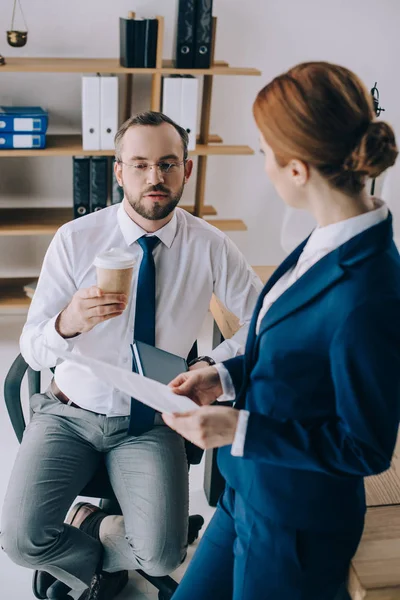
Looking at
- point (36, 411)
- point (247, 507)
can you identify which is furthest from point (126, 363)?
point (247, 507)

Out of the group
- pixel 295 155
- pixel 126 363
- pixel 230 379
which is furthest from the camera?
pixel 126 363

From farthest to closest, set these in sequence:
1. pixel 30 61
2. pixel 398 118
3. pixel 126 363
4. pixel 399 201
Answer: pixel 398 118 < pixel 399 201 < pixel 30 61 < pixel 126 363

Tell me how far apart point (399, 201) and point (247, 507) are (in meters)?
3.01

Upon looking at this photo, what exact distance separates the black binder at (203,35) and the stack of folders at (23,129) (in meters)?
0.80

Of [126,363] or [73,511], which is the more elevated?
[126,363]

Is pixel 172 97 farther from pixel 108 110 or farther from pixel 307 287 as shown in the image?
pixel 307 287

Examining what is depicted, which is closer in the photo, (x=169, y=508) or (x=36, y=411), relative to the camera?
(x=169, y=508)

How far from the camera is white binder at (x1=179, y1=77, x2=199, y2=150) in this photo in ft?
12.1

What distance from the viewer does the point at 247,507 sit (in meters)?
1.38

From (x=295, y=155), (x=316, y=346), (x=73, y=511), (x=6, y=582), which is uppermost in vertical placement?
(x=295, y=155)

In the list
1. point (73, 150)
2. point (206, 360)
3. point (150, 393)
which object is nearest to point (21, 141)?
point (73, 150)

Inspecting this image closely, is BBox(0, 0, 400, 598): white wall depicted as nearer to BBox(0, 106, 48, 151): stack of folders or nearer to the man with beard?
BBox(0, 106, 48, 151): stack of folders

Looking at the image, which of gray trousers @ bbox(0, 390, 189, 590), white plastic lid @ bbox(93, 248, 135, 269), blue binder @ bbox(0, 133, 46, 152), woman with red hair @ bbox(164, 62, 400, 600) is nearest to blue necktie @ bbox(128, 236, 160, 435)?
gray trousers @ bbox(0, 390, 189, 590)

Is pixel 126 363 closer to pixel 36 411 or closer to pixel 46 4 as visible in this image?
pixel 36 411
